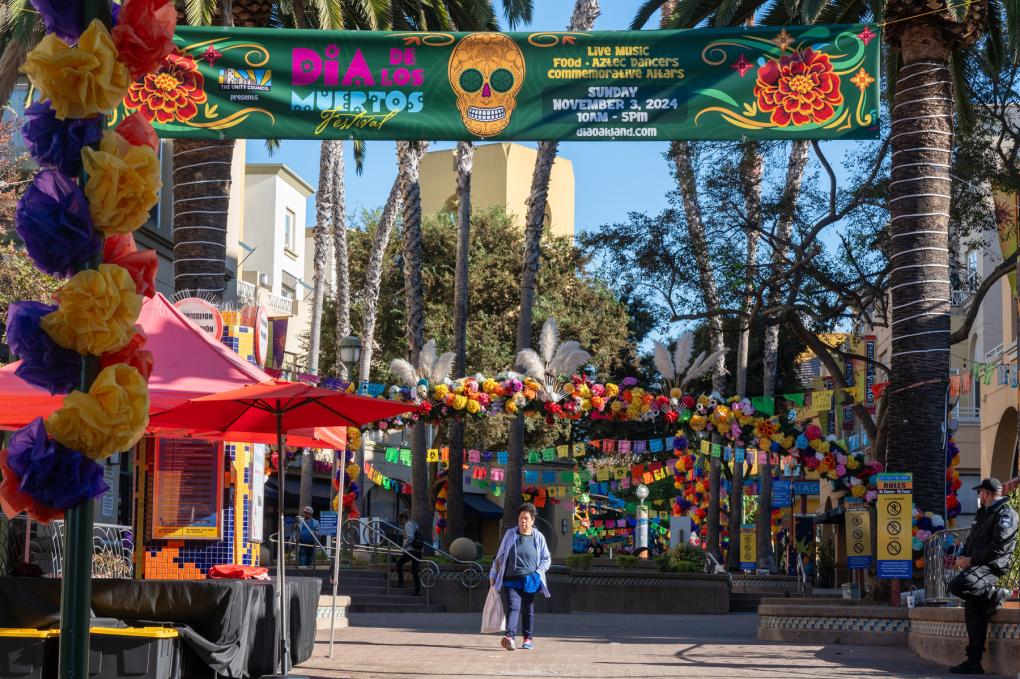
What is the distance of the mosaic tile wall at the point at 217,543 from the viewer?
44.2ft

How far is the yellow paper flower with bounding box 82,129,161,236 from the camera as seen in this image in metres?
5.23

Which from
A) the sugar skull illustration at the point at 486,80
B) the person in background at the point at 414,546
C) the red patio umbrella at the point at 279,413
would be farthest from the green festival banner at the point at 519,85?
the person in background at the point at 414,546

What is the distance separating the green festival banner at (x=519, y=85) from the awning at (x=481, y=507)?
137 ft

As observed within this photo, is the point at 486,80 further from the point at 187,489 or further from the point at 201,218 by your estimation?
the point at 187,489

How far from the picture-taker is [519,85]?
14258mm

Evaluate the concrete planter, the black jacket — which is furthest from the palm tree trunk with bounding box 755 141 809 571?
the black jacket

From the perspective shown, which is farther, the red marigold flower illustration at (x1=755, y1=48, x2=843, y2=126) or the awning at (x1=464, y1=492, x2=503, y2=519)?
the awning at (x1=464, y1=492, x2=503, y2=519)

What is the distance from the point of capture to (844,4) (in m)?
19.9

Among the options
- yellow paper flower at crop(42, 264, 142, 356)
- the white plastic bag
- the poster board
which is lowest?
the white plastic bag

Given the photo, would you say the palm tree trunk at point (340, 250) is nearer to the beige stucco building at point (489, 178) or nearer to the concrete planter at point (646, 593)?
the concrete planter at point (646, 593)

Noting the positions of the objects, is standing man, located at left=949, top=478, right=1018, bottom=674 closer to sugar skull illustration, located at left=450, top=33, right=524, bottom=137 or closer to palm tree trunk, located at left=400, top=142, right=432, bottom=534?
sugar skull illustration, located at left=450, top=33, right=524, bottom=137

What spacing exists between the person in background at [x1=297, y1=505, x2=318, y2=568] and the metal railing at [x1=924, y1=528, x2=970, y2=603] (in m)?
12.6

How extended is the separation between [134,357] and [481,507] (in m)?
51.8

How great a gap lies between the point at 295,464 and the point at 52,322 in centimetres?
4472
